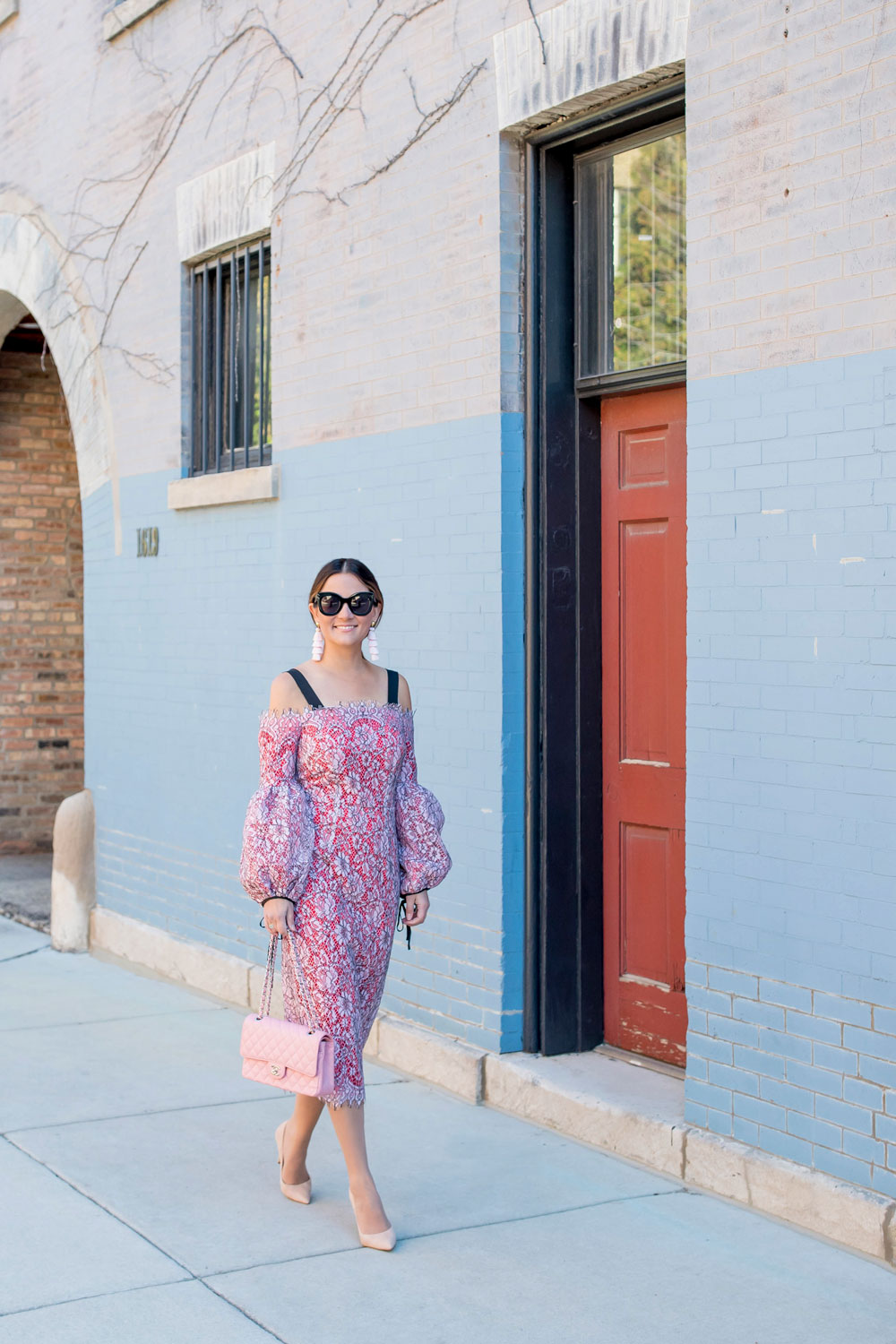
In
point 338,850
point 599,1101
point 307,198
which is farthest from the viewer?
point 307,198

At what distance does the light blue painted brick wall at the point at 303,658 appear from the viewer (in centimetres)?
586

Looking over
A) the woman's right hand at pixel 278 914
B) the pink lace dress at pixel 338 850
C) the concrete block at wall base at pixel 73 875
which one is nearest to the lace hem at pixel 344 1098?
the pink lace dress at pixel 338 850

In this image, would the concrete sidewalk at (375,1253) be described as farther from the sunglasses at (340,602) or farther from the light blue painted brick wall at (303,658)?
the sunglasses at (340,602)

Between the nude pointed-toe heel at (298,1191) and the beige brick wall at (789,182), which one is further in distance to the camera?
the nude pointed-toe heel at (298,1191)

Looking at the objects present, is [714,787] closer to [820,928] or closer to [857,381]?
[820,928]

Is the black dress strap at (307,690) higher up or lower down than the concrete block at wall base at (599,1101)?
higher up

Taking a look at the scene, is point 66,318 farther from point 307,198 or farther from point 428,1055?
point 428,1055

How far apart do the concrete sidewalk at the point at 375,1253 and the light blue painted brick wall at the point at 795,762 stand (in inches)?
16.3

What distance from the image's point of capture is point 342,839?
4.48 m

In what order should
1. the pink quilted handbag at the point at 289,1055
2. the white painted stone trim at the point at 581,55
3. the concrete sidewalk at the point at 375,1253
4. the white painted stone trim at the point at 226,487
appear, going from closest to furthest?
the concrete sidewalk at the point at 375,1253 → the pink quilted handbag at the point at 289,1055 → the white painted stone trim at the point at 581,55 → the white painted stone trim at the point at 226,487

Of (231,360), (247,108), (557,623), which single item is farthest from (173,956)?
(247,108)

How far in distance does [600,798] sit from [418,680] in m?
0.89

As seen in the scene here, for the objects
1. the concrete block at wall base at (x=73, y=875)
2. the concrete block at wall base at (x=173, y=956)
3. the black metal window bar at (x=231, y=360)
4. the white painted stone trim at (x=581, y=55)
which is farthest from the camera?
the concrete block at wall base at (x=73, y=875)

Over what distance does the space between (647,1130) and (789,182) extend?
293cm
